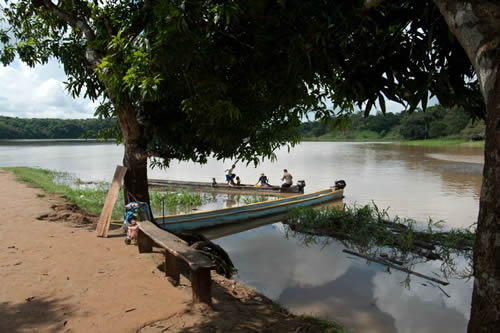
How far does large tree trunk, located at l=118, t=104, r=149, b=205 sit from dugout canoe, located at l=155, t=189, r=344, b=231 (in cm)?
123

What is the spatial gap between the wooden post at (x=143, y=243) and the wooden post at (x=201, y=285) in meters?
1.82

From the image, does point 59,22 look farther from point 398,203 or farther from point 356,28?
point 398,203

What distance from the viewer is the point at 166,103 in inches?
210

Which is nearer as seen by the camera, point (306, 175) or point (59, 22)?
point (59, 22)

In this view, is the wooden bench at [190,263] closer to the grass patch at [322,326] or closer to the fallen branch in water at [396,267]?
the grass patch at [322,326]

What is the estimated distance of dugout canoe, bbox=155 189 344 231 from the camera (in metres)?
8.02

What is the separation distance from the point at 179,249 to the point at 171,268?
60cm

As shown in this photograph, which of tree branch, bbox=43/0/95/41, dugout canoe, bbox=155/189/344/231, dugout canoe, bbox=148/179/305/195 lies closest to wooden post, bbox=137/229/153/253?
dugout canoe, bbox=155/189/344/231

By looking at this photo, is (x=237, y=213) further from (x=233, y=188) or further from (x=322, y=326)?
(x=322, y=326)

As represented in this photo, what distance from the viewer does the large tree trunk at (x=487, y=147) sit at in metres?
1.67

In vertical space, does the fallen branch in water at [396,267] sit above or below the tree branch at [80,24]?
below


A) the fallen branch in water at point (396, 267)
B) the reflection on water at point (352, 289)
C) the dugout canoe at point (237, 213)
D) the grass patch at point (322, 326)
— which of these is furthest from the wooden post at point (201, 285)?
the fallen branch in water at point (396, 267)

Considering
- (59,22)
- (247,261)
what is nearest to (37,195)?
(59,22)

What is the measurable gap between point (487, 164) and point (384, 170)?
21.8 m
